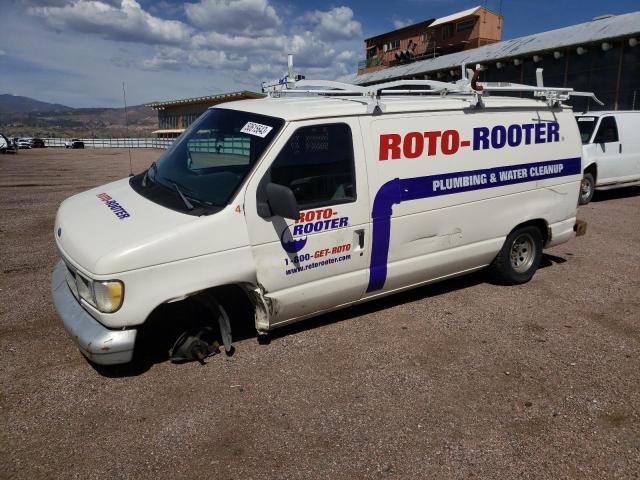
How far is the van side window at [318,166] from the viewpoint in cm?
378

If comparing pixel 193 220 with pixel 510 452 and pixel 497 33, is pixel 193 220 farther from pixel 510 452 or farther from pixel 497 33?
pixel 497 33

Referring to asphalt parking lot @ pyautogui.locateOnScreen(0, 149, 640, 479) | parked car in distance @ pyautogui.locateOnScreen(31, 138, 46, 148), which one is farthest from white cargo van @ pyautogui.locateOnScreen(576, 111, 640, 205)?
parked car in distance @ pyautogui.locateOnScreen(31, 138, 46, 148)

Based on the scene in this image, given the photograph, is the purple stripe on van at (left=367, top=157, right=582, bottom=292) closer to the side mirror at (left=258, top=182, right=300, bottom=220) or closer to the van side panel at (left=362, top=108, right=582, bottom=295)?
the van side panel at (left=362, top=108, right=582, bottom=295)

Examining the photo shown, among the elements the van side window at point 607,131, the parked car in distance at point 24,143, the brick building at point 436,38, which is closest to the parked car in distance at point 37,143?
the parked car in distance at point 24,143

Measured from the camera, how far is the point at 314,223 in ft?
12.7

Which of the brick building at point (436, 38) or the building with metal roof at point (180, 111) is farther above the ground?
the brick building at point (436, 38)

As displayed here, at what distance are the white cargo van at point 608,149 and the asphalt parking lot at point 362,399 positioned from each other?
6.85 metres

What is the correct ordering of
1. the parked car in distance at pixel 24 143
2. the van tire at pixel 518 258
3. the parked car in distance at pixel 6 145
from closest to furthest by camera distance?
the van tire at pixel 518 258, the parked car in distance at pixel 6 145, the parked car in distance at pixel 24 143

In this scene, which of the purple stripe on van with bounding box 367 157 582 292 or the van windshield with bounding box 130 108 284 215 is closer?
the van windshield with bounding box 130 108 284 215

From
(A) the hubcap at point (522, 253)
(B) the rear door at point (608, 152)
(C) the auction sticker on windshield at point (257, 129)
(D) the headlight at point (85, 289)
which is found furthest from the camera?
(B) the rear door at point (608, 152)

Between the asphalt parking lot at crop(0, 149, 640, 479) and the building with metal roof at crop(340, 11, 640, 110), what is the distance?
20867 mm

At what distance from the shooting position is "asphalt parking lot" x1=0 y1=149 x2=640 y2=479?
112 inches

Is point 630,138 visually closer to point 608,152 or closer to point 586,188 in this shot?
point 608,152

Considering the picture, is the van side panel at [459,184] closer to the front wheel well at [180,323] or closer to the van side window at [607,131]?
the front wheel well at [180,323]
